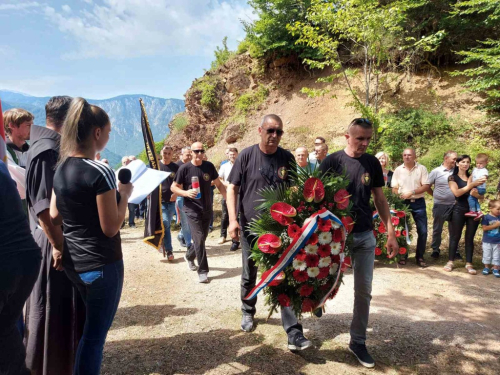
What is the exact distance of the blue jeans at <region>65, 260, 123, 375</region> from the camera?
2043 mm

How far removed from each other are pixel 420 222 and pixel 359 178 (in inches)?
152

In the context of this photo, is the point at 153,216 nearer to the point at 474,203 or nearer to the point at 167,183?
the point at 167,183

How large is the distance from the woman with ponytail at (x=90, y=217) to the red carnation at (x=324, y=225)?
153 cm

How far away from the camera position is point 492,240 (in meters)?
5.54

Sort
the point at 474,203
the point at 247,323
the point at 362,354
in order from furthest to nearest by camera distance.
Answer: the point at 474,203
the point at 247,323
the point at 362,354

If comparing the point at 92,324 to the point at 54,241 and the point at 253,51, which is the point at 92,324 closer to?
the point at 54,241

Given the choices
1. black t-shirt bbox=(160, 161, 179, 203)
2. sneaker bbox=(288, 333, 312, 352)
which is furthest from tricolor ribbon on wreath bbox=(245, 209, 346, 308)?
black t-shirt bbox=(160, 161, 179, 203)

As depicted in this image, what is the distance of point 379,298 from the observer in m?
4.54

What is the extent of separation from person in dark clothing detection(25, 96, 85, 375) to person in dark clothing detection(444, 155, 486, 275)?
609 centimetres

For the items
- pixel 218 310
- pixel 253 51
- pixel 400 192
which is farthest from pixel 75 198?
pixel 253 51

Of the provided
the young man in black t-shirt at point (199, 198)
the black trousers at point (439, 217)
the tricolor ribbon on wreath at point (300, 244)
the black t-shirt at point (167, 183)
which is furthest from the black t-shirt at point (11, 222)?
the black trousers at point (439, 217)

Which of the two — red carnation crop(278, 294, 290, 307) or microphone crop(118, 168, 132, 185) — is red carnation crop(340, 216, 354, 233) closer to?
red carnation crop(278, 294, 290, 307)

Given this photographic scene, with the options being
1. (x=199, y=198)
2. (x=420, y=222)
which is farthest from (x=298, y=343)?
(x=420, y=222)

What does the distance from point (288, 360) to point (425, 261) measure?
4606mm
